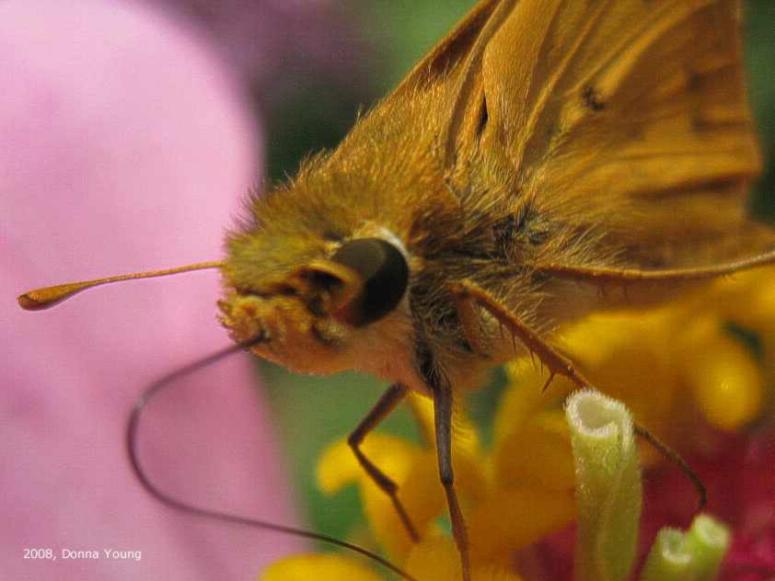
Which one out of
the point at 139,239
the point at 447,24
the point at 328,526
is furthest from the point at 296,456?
the point at 447,24

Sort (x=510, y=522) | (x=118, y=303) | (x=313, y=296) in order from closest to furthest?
1. (x=313, y=296)
2. (x=510, y=522)
3. (x=118, y=303)

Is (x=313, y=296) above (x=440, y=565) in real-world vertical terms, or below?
above

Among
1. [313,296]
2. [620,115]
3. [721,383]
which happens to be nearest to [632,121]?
[620,115]

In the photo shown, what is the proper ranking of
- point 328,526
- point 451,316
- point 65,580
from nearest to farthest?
1. point 451,316
2. point 65,580
3. point 328,526

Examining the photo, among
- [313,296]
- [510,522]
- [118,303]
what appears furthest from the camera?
[118,303]

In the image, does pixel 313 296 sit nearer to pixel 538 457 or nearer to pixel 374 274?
pixel 374 274

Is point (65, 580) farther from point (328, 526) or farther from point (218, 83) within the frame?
point (218, 83)

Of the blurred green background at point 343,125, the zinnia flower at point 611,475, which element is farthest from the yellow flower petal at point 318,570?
the blurred green background at point 343,125
